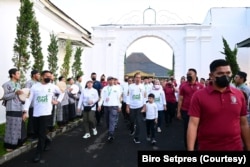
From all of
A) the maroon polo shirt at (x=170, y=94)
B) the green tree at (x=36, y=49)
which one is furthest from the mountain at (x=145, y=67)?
the green tree at (x=36, y=49)

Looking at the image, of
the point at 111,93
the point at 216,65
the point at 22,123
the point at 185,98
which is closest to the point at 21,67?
the point at 111,93

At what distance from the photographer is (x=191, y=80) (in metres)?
9.03

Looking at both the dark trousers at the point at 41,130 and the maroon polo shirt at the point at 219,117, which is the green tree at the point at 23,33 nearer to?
the dark trousers at the point at 41,130

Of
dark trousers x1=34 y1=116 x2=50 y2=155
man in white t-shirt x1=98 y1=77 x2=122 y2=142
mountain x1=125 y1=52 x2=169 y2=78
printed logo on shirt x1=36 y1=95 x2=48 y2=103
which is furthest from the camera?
mountain x1=125 y1=52 x2=169 y2=78

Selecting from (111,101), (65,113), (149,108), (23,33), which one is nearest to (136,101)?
(149,108)

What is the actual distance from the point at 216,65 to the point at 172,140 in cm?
740

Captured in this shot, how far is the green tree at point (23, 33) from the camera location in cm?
1268

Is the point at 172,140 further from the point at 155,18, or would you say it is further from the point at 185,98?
the point at 155,18

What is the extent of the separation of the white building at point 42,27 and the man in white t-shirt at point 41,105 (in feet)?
18.6

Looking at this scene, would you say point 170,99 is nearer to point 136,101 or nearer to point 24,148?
point 136,101

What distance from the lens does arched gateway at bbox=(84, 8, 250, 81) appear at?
24969 mm

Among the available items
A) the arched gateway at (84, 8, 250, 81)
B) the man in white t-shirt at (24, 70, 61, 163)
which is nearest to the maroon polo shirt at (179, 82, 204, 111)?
the man in white t-shirt at (24, 70, 61, 163)

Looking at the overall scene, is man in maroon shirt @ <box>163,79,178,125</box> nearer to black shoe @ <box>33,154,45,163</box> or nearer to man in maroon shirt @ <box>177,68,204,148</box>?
man in maroon shirt @ <box>177,68,204,148</box>

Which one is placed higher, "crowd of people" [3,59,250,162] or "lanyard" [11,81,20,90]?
"lanyard" [11,81,20,90]
